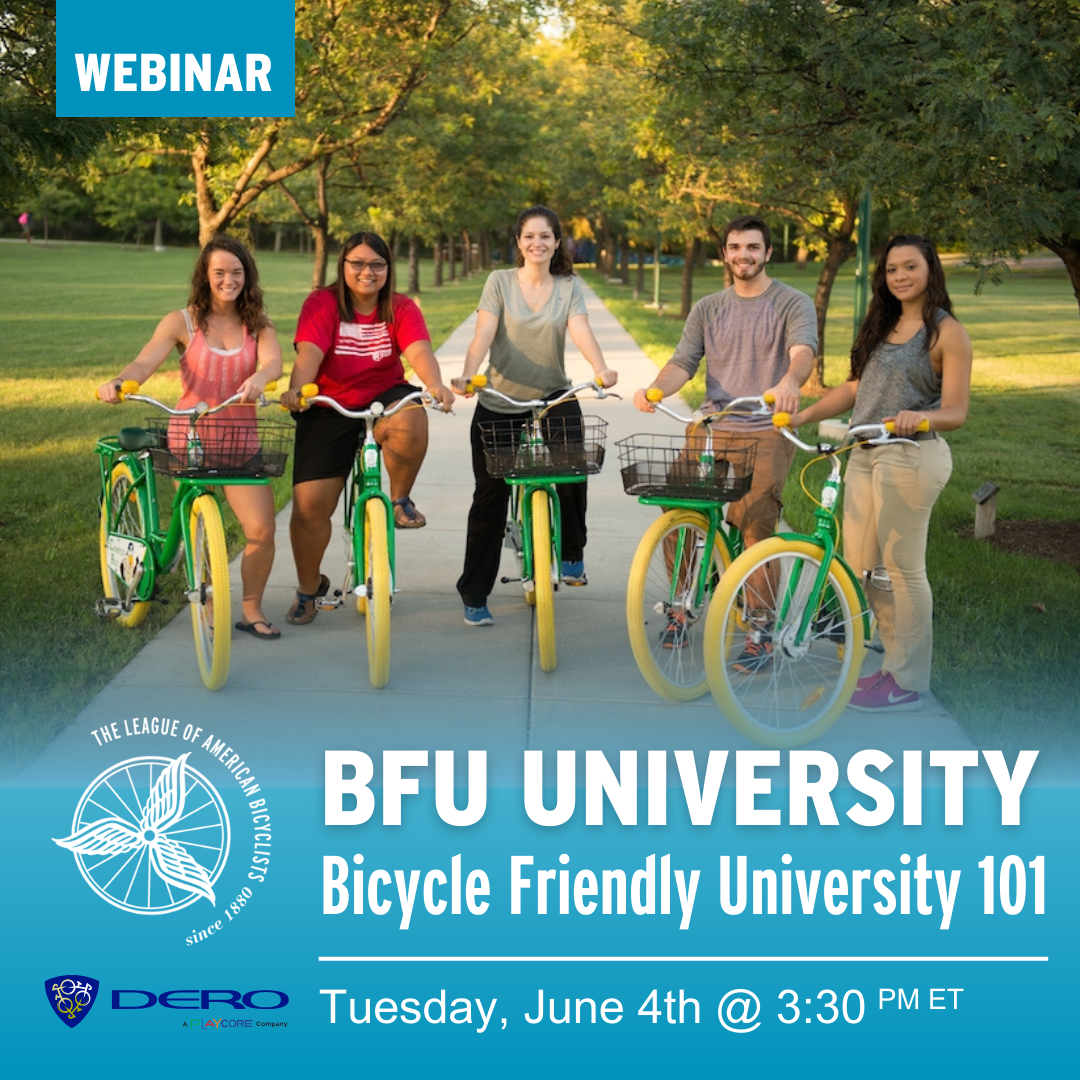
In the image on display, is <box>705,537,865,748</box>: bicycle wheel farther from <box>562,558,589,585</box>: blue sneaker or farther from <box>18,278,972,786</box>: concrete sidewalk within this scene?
<box>562,558,589,585</box>: blue sneaker

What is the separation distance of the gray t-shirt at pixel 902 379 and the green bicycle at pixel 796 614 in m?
0.18

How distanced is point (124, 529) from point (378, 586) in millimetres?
1735

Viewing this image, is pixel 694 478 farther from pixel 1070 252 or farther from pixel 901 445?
pixel 1070 252

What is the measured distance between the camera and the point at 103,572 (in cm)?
707

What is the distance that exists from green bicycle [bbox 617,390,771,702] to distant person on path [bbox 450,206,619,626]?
0.69m

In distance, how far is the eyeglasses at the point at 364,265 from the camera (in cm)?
623

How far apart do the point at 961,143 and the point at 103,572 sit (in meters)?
4.64

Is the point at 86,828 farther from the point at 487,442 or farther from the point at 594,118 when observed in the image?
the point at 594,118

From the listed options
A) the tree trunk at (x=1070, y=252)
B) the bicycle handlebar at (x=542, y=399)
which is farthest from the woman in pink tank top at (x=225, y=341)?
the tree trunk at (x=1070, y=252)

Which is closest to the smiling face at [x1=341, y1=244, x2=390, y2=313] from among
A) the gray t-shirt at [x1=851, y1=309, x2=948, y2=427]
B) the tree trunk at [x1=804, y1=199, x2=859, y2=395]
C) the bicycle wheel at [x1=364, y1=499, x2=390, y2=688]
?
the bicycle wheel at [x1=364, y1=499, x2=390, y2=688]

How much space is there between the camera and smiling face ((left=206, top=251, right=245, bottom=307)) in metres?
6.13

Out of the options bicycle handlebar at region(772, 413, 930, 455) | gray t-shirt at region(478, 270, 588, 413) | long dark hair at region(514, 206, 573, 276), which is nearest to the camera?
bicycle handlebar at region(772, 413, 930, 455)

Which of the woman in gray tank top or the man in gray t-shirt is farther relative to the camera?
the man in gray t-shirt

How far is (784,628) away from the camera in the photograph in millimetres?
5363
